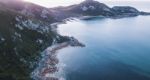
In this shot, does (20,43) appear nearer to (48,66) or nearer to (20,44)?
(20,44)

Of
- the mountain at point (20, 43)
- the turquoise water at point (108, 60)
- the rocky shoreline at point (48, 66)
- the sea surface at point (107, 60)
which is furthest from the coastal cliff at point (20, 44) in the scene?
the turquoise water at point (108, 60)

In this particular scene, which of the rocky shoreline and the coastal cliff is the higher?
the coastal cliff

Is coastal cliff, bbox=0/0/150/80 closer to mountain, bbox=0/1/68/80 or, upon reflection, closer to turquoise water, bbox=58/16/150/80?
mountain, bbox=0/1/68/80

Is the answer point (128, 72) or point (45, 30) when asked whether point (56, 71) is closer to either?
point (128, 72)

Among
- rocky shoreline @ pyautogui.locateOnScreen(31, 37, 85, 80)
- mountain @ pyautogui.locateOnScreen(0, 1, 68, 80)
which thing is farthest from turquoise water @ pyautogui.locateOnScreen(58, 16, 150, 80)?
mountain @ pyautogui.locateOnScreen(0, 1, 68, 80)

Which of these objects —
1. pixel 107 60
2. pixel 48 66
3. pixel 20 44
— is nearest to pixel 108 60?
pixel 107 60

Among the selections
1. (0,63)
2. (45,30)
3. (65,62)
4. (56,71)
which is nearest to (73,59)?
(65,62)

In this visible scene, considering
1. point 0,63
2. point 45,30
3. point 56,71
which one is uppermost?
point 45,30

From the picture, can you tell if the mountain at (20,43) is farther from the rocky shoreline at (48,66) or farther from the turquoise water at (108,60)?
the turquoise water at (108,60)
